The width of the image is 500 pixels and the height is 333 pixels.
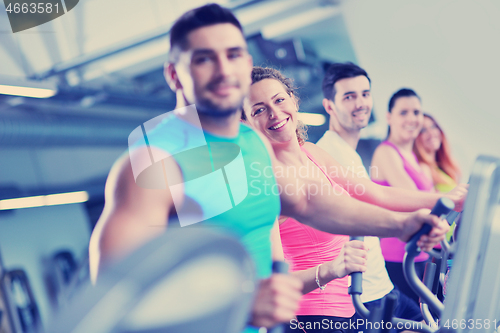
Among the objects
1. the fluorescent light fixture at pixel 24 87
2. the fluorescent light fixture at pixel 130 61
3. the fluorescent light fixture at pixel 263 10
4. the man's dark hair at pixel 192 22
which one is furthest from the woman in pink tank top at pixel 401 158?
the fluorescent light fixture at pixel 24 87

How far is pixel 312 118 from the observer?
1423 millimetres

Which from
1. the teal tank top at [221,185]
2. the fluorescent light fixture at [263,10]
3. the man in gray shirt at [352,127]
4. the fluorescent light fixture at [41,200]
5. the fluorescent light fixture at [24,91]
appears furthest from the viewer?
the fluorescent light fixture at [41,200]

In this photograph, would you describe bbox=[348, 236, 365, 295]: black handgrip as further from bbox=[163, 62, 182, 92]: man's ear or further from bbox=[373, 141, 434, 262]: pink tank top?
bbox=[163, 62, 182, 92]: man's ear

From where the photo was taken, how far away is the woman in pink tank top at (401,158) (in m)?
1.62

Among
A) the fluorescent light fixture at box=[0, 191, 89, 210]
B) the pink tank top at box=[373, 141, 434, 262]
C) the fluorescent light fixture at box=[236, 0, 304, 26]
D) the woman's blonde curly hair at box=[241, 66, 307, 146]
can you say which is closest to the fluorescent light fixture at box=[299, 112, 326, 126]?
the woman's blonde curly hair at box=[241, 66, 307, 146]

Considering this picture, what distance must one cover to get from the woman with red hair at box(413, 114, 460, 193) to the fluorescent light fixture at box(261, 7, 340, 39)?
76cm

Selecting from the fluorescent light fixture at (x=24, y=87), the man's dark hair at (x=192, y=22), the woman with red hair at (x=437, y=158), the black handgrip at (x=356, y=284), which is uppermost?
the fluorescent light fixture at (x=24, y=87)

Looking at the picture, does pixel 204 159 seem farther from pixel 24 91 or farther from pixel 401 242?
pixel 24 91

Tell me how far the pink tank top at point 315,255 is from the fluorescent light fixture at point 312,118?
0.12 metres

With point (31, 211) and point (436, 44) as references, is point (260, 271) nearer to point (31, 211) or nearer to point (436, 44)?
point (436, 44)

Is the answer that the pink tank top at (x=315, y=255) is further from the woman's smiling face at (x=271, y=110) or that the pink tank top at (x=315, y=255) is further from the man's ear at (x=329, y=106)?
the man's ear at (x=329, y=106)

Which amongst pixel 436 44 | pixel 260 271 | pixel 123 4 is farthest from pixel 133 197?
pixel 436 44

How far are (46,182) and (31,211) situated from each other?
1.55 ft

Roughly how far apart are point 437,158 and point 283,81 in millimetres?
1087
